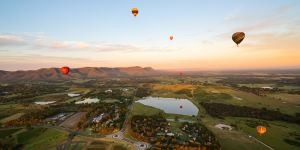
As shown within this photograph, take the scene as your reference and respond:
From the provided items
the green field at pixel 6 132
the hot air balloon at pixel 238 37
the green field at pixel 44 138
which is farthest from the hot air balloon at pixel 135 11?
the green field at pixel 6 132

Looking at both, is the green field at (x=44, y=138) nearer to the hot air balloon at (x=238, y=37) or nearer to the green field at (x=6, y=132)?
the green field at (x=6, y=132)

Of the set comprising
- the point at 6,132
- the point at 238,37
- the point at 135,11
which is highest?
the point at 135,11

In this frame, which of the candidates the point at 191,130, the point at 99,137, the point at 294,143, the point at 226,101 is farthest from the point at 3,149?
the point at 226,101

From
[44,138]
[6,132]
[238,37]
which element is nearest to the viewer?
[44,138]

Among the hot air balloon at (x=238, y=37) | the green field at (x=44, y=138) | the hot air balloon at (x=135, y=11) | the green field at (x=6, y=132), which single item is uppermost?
the hot air balloon at (x=135, y=11)

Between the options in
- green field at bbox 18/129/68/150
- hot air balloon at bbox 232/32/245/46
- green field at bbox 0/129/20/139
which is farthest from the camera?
green field at bbox 0/129/20/139

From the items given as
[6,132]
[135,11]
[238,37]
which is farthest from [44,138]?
[238,37]

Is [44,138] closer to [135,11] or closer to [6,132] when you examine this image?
[6,132]

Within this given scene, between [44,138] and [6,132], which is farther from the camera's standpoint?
[6,132]

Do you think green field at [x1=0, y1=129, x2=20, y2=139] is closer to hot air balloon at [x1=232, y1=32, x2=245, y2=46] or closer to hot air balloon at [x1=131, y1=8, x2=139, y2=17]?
hot air balloon at [x1=131, y1=8, x2=139, y2=17]

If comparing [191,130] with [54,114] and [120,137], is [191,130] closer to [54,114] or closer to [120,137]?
[120,137]

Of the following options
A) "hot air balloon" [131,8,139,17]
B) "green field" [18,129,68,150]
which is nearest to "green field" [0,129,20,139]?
"green field" [18,129,68,150]
